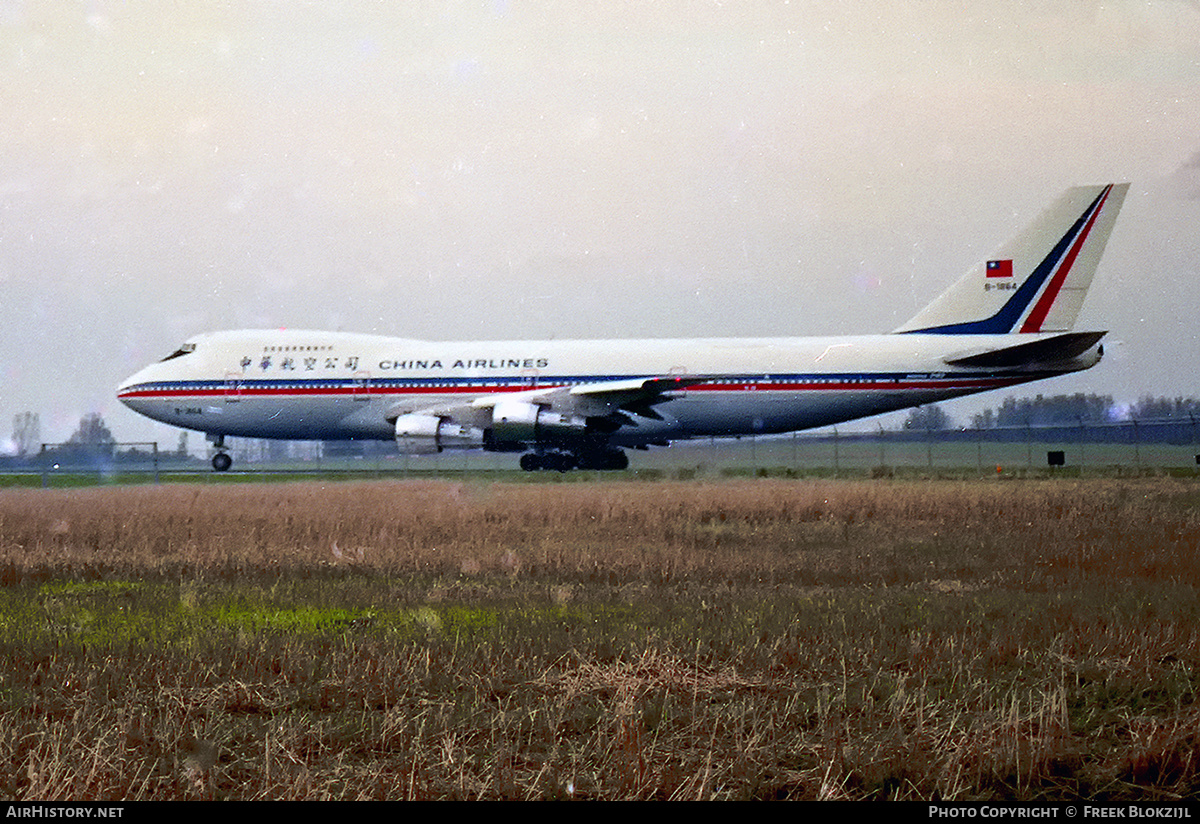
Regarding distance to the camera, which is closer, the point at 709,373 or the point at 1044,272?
the point at 709,373

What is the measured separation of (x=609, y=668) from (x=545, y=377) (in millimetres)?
29395

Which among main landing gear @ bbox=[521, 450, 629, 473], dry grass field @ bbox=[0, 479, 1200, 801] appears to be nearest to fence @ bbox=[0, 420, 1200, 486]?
main landing gear @ bbox=[521, 450, 629, 473]

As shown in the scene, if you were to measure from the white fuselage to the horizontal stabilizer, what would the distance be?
22cm

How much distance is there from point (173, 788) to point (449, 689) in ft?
6.53

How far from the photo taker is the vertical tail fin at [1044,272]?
3509cm

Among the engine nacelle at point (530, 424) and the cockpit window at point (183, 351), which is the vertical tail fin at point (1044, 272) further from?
the cockpit window at point (183, 351)

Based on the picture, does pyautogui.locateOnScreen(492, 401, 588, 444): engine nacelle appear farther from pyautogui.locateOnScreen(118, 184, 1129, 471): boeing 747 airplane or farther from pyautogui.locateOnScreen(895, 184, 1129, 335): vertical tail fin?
pyautogui.locateOnScreen(895, 184, 1129, 335): vertical tail fin

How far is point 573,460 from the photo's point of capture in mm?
37688

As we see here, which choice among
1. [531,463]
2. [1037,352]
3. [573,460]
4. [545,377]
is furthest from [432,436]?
[1037,352]

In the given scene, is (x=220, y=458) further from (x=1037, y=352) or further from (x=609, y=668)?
(x=609, y=668)

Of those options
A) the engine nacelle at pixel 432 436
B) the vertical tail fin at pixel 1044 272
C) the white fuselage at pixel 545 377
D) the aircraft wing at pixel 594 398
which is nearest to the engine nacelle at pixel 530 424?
the aircraft wing at pixel 594 398

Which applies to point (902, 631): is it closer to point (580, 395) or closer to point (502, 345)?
point (580, 395)
